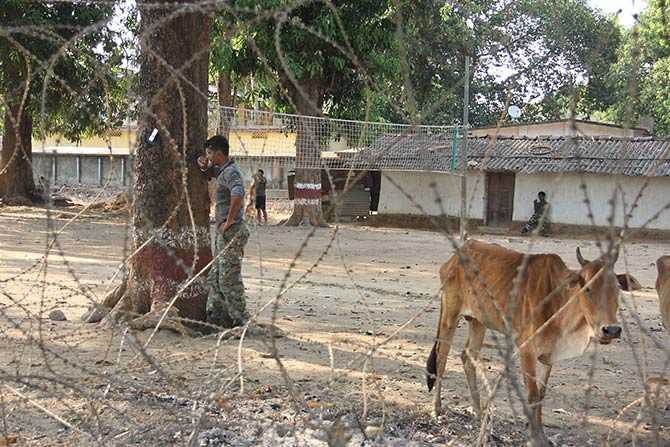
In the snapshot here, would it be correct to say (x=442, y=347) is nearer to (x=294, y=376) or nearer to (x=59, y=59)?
(x=294, y=376)

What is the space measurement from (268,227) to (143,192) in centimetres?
1541

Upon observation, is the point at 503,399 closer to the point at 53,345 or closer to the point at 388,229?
the point at 53,345

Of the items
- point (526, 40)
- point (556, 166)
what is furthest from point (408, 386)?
point (526, 40)

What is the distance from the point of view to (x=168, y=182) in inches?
301

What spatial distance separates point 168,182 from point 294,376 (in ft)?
7.38

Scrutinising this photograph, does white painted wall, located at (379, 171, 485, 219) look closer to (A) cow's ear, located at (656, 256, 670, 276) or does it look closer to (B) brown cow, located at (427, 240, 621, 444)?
(A) cow's ear, located at (656, 256, 670, 276)

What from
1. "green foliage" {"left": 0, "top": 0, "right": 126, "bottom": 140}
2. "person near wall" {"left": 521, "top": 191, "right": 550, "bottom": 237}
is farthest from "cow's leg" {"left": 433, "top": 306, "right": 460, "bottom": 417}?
"person near wall" {"left": 521, "top": 191, "right": 550, "bottom": 237}

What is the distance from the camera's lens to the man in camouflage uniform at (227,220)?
296 inches

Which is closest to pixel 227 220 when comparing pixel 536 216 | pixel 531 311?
pixel 531 311

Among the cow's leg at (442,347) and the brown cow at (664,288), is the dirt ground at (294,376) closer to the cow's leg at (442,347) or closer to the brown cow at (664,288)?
the cow's leg at (442,347)

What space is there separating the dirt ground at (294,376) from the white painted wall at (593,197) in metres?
9.83

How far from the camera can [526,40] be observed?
3912 cm

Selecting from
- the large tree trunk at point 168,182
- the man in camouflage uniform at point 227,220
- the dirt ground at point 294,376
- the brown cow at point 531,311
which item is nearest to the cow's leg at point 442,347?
the brown cow at point 531,311

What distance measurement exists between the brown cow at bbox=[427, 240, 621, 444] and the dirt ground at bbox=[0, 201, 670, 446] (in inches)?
7.9
